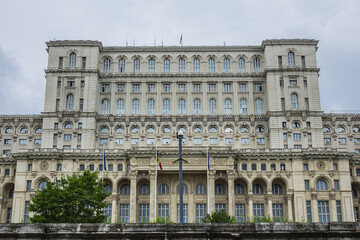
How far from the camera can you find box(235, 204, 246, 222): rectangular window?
9675 centimetres

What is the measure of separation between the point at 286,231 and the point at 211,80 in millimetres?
91952

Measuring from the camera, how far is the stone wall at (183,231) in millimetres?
27125

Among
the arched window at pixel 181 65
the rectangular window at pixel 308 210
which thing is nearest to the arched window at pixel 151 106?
the arched window at pixel 181 65

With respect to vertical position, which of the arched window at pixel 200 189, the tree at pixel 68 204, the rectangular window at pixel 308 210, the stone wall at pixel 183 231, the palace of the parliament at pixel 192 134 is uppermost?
the palace of the parliament at pixel 192 134

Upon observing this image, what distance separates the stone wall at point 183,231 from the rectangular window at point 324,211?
71.6 metres

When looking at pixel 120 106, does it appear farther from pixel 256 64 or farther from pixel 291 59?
pixel 291 59

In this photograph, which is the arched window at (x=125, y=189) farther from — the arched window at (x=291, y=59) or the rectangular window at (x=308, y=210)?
the arched window at (x=291, y=59)

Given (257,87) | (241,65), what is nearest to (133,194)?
(257,87)

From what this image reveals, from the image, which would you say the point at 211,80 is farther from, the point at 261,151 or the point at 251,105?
the point at 261,151

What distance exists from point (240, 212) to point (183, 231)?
72.8 m

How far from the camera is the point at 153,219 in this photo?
302 feet

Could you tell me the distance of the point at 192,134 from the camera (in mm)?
112312

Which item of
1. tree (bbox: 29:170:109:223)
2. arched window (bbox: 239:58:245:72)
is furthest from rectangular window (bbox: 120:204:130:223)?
arched window (bbox: 239:58:245:72)

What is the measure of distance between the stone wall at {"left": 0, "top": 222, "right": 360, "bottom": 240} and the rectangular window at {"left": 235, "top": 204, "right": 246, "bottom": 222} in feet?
231
